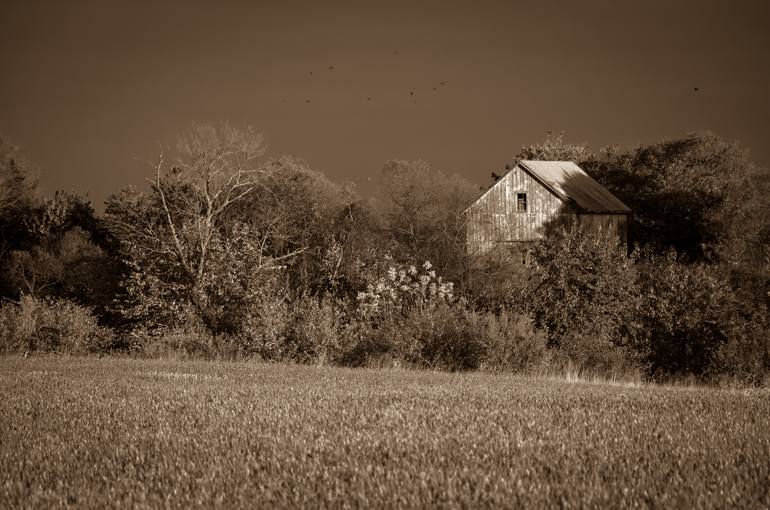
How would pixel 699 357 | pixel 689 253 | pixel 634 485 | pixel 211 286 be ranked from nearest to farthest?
1. pixel 634 485
2. pixel 699 357
3. pixel 211 286
4. pixel 689 253

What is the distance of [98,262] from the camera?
151 feet

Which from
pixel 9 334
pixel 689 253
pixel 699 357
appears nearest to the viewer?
pixel 9 334

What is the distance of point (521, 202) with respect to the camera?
53531 millimetres

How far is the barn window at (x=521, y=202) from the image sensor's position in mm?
53219

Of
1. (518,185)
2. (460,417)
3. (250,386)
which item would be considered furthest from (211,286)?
(518,185)

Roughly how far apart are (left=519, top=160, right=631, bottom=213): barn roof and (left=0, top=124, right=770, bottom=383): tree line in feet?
13.9

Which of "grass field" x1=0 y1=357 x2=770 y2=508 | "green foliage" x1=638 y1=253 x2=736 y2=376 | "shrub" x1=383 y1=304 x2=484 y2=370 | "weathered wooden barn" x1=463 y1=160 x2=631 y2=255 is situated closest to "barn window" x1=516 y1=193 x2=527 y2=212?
"weathered wooden barn" x1=463 y1=160 x2=631 y2=255

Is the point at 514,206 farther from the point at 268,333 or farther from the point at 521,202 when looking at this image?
the point at 268,333

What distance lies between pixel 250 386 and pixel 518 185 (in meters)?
42.5

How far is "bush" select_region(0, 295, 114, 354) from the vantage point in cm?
2148

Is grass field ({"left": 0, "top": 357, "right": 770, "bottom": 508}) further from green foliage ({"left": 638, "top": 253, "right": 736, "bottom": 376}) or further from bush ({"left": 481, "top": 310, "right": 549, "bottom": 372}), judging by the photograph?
green foliage ({"left": 638, "top": 253, "right": 736, "bottom": 376})

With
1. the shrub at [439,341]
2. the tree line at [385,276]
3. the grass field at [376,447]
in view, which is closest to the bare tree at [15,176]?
the tree line at [385,276]

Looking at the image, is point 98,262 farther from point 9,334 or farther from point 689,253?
point 689,253

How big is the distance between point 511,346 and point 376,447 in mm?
13362
